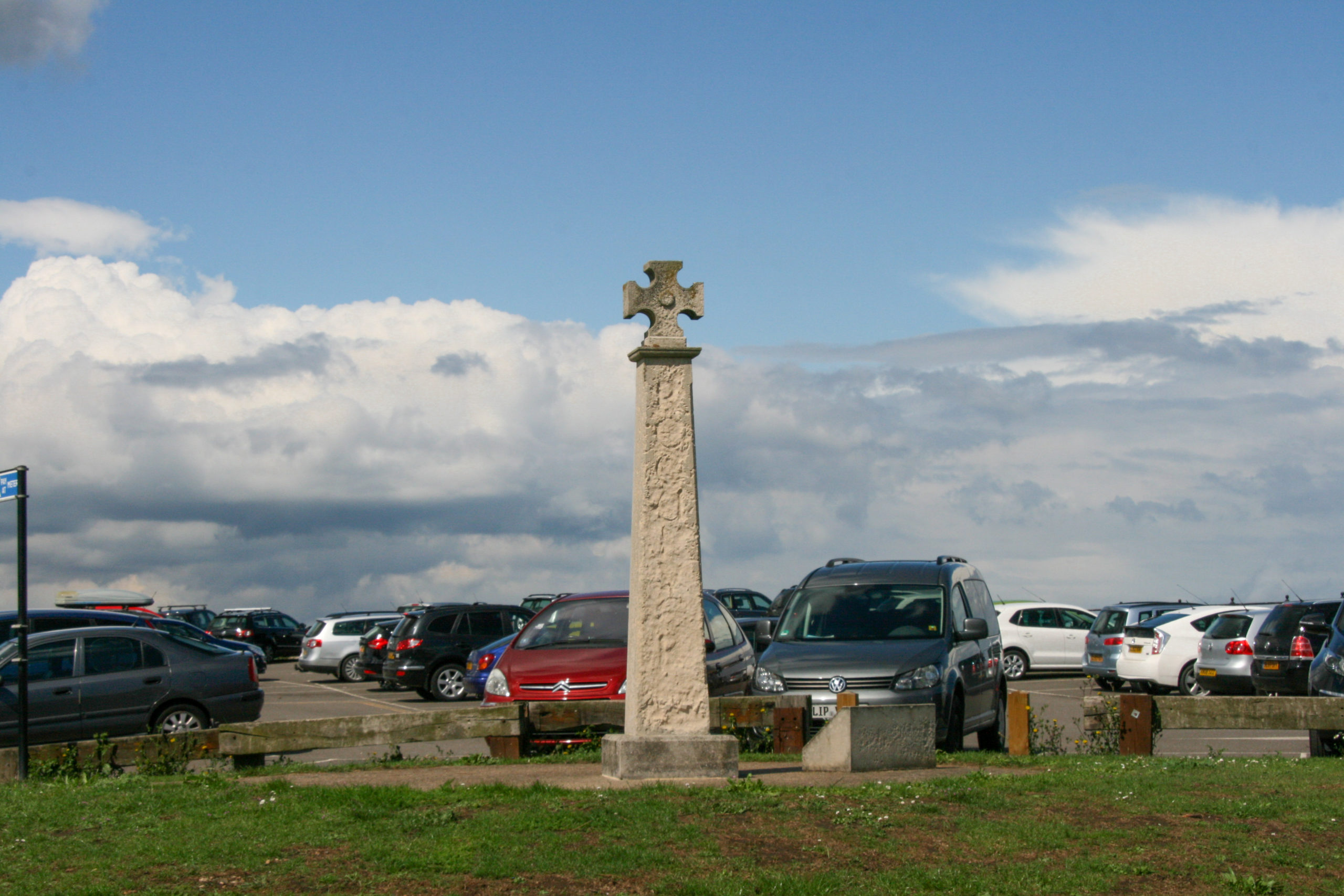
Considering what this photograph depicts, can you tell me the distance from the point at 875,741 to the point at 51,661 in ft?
31.3

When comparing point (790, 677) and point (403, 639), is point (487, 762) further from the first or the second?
point (403, 639)

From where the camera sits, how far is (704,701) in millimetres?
9344

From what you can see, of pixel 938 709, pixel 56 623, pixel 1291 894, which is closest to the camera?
pixel 1291 894

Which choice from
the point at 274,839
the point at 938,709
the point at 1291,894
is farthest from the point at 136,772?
the point at 1291,894

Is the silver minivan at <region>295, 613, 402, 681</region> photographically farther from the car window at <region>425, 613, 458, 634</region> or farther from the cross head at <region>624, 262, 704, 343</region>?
the cross head at <region>624, 262, 704, 343</region>

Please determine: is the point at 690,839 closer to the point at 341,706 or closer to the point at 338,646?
the point at 341,706

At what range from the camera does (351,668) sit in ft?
102

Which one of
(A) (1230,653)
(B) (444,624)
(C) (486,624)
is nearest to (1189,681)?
(A) (1230,653)

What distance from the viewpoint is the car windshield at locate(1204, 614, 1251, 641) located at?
66.6 feet

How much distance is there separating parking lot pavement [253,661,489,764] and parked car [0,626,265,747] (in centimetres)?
89

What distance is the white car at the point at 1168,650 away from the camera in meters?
22.1

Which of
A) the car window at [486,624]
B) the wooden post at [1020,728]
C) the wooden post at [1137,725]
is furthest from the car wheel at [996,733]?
the car window at [486,624]

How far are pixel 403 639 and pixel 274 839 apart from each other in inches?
707

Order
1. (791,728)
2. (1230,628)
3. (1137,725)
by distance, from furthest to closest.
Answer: (1230,628) → (791,728) → (1137,725)
